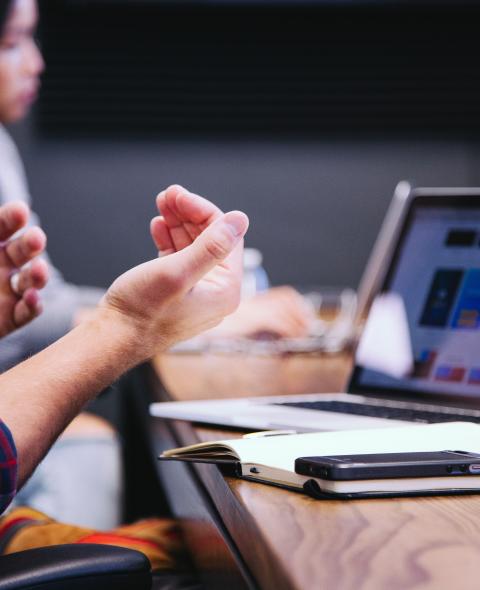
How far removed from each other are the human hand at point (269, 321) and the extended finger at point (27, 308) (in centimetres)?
68

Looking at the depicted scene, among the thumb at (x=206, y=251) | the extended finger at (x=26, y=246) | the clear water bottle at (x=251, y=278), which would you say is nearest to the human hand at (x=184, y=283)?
the thumb at (x=206, y=251)

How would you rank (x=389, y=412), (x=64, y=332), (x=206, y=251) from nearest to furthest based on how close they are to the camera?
(x=206, y=251) < (x=389, y=412) < (x=64, y=332)

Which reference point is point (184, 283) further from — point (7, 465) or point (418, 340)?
point (418, 340)

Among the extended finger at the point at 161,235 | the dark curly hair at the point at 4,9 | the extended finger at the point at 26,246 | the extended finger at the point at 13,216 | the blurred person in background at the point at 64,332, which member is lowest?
the blurred person in background at the point at 64,332

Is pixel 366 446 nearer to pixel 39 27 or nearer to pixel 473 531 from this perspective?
pixel 473 531

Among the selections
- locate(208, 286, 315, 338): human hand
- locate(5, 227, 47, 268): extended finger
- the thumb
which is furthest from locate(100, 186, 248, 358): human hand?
locate(208, 286, 315, 338): human hand

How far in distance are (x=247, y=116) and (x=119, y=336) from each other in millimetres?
2855

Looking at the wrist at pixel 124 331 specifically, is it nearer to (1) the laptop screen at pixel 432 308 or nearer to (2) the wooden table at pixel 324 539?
(2) the wooden table at pixel 324 539

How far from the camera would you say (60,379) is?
0.85 m

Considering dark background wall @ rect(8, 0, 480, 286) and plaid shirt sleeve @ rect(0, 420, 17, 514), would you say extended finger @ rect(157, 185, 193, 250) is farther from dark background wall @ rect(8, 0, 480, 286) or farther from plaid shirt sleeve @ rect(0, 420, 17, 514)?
dark background wall @ rect(8, 0, 480, 286)

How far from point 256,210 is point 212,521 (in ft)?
9.67

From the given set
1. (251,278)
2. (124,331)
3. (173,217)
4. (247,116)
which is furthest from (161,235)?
(247,116)

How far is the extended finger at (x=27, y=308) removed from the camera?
1246 mm

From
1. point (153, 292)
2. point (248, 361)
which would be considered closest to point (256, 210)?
point (248, 361)
